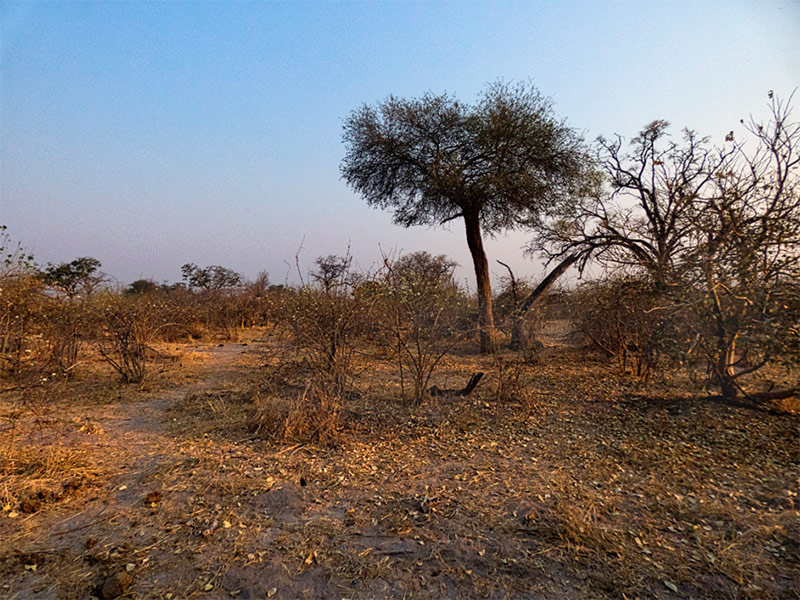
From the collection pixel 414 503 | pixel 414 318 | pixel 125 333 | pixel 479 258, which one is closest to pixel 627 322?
pixel 414 318

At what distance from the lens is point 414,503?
3.06 meters

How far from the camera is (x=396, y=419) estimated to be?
195 inches

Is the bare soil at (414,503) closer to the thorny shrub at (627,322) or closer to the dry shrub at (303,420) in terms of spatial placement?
the dry shrub at (303,420)

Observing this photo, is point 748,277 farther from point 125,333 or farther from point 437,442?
point 125,333

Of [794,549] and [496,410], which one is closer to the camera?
[794,549]

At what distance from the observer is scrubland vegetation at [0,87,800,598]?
7.64 feet

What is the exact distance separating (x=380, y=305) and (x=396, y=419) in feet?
4.51

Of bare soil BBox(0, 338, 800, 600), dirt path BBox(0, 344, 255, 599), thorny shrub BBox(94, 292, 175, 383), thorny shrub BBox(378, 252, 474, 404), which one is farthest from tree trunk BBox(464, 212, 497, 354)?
dirt path BBox(0, 344, 255, 599)

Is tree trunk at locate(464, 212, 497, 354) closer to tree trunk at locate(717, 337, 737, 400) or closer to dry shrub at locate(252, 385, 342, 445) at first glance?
tree trunk at locate(717, 337, 737, 400)

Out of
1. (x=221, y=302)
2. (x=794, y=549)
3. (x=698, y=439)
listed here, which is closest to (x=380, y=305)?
(x=698, y=439)

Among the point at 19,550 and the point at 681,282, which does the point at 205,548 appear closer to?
the point at 19,550

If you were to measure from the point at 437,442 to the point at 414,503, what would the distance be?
49.5 inches

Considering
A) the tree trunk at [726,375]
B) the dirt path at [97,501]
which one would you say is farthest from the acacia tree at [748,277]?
the dirt path at [97,501]

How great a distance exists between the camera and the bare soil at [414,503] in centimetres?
223
